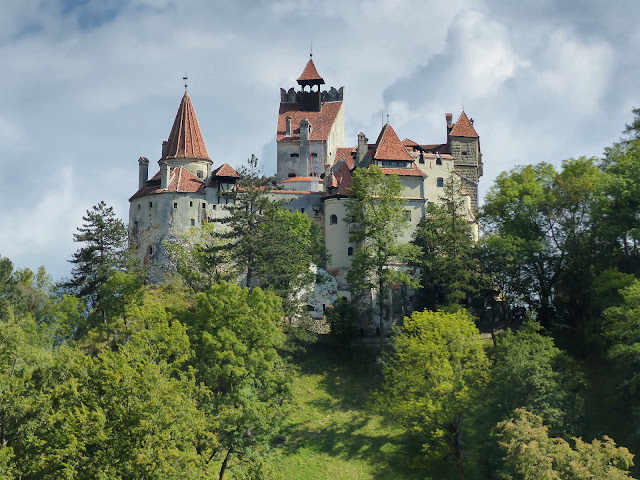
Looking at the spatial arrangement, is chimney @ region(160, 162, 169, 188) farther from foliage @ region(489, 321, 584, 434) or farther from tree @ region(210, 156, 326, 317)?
foliage @ region(489, 321, 584, 434)

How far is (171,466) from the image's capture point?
31.0 meters

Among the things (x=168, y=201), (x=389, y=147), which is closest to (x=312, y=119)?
(x=389, y=147)

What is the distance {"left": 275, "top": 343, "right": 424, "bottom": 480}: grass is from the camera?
46.9 m

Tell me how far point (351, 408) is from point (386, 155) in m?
24.2

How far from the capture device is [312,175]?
7500 cm

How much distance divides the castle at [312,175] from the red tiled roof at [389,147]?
8 cm

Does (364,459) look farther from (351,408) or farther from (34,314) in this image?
(34,314)

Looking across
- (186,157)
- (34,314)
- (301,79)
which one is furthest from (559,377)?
(301,79)

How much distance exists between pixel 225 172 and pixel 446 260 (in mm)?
21927

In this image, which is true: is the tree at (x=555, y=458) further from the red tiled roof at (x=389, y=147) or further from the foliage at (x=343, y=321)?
the red tiled roof at (x=389, y=147)

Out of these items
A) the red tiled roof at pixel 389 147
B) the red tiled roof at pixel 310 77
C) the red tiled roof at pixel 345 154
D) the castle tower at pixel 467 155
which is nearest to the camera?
the red tiled roof at pixel 389 147

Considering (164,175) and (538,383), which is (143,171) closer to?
(164,175)

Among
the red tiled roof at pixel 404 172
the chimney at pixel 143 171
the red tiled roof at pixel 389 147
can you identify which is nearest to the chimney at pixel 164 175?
the chimney at pixel 143 171

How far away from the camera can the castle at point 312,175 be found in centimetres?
6675
